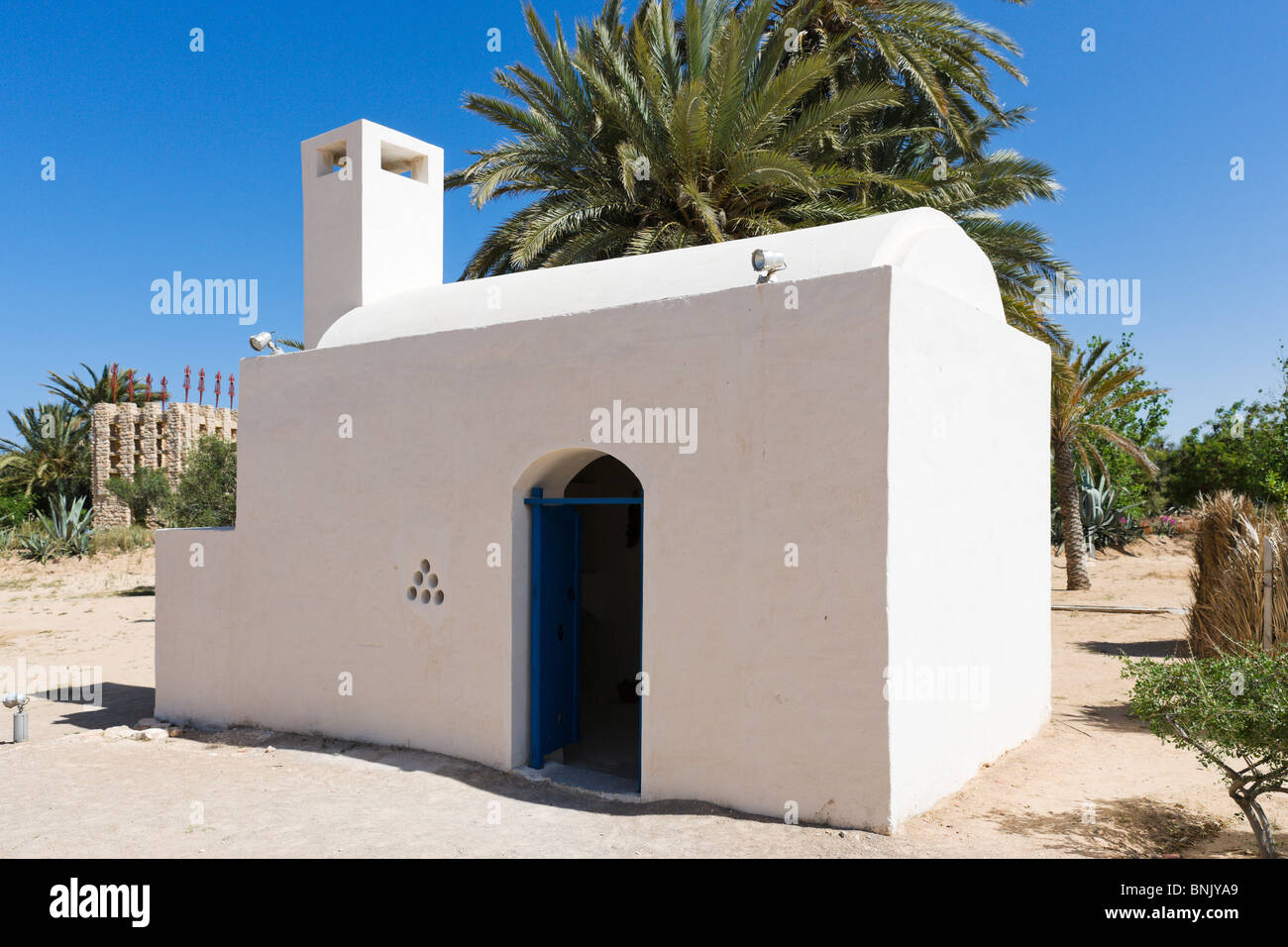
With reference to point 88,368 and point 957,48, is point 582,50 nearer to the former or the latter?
point 957,48

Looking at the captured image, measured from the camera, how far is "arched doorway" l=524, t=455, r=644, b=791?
7047 mm

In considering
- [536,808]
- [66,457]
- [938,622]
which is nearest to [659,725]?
[536,808]

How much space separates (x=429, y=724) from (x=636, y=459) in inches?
115

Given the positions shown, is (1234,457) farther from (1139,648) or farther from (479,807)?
(479,807)

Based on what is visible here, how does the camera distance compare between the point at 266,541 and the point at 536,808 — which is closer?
the point at 536,808

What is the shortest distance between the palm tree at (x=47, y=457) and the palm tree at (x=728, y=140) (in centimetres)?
2421

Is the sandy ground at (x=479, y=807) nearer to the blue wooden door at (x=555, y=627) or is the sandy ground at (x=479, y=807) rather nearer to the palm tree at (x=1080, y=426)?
the blue wooden door at (x=555, y=627)

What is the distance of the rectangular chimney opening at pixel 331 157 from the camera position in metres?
9.48

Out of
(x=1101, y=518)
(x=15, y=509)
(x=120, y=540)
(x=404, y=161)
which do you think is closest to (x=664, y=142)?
(x=404, y=161)

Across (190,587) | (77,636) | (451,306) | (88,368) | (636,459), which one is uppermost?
(88,368)

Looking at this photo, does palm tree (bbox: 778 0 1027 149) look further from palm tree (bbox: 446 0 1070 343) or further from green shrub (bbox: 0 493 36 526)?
green shrub (bbox: 0 493 36 526)

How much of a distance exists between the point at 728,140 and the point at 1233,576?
7.66m

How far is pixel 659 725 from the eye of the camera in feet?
20.0

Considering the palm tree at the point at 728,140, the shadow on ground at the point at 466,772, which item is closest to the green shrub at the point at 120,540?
the palm tree at the point at 728,140
